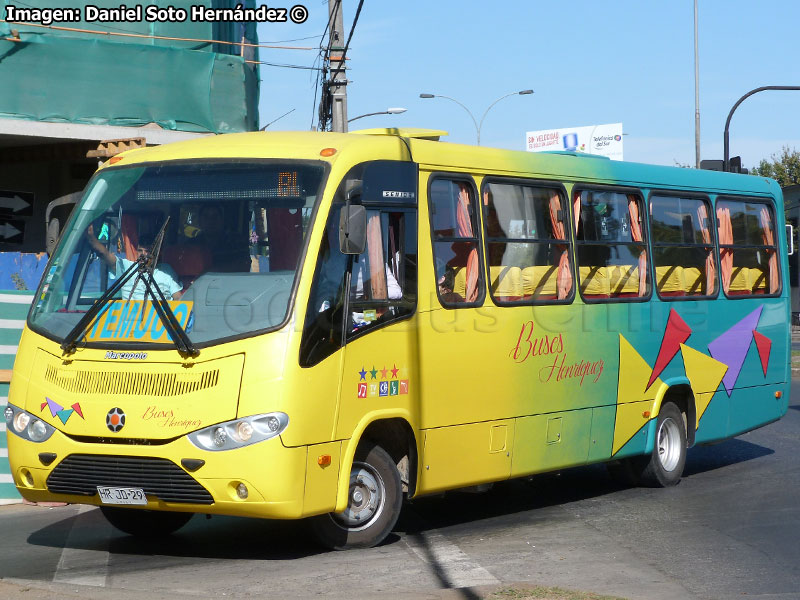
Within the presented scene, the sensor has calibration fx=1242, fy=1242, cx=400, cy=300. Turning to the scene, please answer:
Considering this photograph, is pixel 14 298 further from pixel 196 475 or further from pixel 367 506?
pixel 367 506

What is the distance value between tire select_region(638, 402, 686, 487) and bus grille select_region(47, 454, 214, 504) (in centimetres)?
556

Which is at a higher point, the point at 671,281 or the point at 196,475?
the point at 671,281

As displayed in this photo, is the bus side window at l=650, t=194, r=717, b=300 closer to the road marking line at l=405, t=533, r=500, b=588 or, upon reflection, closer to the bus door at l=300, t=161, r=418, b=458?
the bus door at l=300, t=161, r=418, b=458

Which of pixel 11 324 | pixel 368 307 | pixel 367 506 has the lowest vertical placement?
pixel 367 506

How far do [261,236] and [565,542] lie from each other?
3.14m

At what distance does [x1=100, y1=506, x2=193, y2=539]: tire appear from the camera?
9.02m

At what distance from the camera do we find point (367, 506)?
857cm

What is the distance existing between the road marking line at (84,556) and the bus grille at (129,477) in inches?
19.2

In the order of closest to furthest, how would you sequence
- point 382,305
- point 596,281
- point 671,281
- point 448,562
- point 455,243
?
1. point 448,562
2. point 382,305
3. point 455,243
4. point 596,281
5. point 671,281

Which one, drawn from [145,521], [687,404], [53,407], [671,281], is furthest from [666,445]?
[53,407]

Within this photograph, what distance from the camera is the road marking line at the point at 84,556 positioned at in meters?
7.62

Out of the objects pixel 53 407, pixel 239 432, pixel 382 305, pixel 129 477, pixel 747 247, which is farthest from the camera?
pixel 747 247

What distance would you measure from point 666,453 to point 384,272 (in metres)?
4.72

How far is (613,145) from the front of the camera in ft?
254
